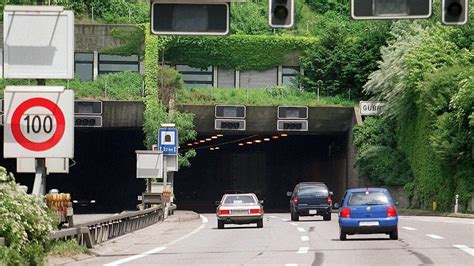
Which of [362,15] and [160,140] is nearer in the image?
[362,15]

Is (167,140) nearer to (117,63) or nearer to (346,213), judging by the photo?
(117,63)

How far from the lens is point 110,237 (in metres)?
32.5

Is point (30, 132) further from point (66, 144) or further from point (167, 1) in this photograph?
point (167, 1)

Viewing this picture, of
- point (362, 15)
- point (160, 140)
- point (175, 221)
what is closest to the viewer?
point (362, 15)

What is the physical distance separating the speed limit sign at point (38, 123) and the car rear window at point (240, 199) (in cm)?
2546

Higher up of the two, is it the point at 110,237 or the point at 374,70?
the point at 374,70

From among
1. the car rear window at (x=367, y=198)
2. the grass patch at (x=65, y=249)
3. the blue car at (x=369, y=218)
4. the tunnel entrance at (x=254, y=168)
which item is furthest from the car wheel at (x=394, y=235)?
the tunnel entrance at (x=254, y=168)

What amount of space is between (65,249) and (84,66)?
56189mm

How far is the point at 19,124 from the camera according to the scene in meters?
18.1

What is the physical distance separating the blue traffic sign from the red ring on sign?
36407 mm

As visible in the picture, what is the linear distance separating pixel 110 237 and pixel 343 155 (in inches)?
1765

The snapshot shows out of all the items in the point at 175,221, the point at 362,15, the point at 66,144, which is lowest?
the point at 175,221

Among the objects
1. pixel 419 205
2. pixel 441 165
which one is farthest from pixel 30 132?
pixel 419 205

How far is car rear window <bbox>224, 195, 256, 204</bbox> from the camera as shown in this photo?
4369 cm
